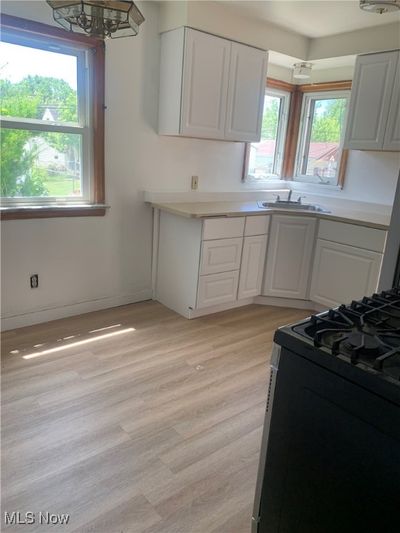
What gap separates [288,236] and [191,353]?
1.40 m

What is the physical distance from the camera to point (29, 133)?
8.81ft

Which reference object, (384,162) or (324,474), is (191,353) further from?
(384,162)

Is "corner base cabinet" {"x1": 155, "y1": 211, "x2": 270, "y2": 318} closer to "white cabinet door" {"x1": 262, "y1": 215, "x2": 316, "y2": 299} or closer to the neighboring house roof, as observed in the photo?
"white cabinet door" {"x1": 262, "y1": 215, "x2": 316, "y2": 299}

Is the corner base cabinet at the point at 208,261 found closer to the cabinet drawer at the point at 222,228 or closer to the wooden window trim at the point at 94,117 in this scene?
the cabinet drawer at the point at 222,228

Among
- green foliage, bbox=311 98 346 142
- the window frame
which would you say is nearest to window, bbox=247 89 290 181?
the window frame

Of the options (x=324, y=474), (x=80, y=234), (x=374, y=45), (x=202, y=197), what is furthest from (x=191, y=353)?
(x=374, y=45)

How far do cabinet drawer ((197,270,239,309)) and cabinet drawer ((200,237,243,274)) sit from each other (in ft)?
0.17

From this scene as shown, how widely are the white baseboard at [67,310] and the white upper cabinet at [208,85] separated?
1.43 meters

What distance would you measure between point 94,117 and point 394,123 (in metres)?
2.30

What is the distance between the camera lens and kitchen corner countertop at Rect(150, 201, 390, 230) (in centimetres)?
300

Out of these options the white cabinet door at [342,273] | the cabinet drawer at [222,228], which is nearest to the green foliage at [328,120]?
the white cabinet door at [342,273]

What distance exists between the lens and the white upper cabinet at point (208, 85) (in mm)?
2955

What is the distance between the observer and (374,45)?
317 cm

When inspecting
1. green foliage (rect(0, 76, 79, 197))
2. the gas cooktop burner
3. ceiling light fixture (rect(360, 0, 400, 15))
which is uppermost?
ceiling light fixture (rect(360, 0, 400, 15))
